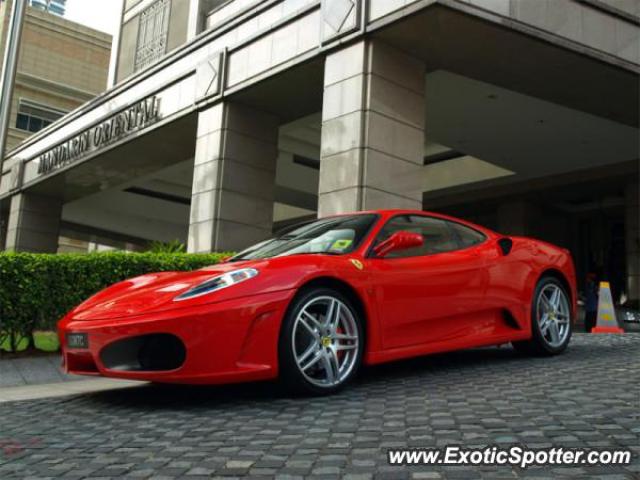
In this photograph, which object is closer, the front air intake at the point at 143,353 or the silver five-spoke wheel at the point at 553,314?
the front air intake at the point at 143,353

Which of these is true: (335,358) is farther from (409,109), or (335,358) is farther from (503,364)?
(409,109)

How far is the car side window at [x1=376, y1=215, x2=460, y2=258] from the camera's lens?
473cm

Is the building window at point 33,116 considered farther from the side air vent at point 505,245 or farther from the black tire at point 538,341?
the black tire at point 538,341

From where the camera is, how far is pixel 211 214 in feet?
43.0

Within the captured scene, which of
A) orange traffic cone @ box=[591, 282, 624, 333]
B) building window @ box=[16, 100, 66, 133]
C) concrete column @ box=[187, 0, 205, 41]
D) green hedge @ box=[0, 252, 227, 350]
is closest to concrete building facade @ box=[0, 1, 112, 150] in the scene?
building window @ box=[16, 100, 66, 133]

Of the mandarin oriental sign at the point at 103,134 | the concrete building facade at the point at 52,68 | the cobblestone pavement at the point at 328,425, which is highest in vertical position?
the concrete building facade at the point at 52,68

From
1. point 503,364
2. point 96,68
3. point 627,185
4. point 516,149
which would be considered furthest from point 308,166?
point 96,68

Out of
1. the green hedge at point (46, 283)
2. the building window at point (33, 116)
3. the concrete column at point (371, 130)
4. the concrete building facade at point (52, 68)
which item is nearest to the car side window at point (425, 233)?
the green hedge at point (46, 283)

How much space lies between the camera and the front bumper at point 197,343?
362 cm

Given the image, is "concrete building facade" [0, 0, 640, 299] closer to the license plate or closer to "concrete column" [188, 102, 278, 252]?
"concrete column" [188, 102, 278, 252]

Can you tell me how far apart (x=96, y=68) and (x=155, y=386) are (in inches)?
1732

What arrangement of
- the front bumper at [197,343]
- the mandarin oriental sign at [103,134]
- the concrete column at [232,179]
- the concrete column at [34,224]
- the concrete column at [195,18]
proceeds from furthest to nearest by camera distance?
the concrete column at [34,224] → the concrete column at [195,18] → the mandarin oriental sign at [103,134] → the concrete column at [232,179] → the front bumper at [197,343]

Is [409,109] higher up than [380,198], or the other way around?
[409,109]

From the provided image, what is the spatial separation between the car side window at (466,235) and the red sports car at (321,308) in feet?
0.04
